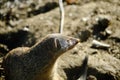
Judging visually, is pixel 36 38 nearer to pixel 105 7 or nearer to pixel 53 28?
pixel 53 28

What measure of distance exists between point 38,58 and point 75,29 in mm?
1326

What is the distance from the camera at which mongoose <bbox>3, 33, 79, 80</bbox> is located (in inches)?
100

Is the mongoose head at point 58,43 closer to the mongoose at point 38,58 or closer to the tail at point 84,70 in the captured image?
the mongoose at point 38,58

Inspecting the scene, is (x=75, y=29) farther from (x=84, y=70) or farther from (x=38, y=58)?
(x=38, y=58)

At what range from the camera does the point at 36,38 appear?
151 inches

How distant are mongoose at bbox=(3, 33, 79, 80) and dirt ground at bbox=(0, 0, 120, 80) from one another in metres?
0.34

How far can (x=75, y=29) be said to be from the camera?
154 inches

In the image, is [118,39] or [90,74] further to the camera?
[118,39]

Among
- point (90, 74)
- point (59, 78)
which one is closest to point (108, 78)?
point (90, 74)

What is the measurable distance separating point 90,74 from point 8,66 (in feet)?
2.62

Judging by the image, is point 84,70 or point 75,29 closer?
point 84,70

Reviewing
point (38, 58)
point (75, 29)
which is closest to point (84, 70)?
point (38, 58)

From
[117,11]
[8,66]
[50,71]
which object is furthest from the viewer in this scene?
[117,11]

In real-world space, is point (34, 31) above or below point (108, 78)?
above
